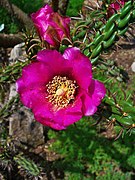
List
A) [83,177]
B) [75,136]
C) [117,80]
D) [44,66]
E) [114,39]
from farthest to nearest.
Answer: [117,80], [75,136], [83,177], [114,39], [44,66]

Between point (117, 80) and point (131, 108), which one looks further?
point (117, 80)

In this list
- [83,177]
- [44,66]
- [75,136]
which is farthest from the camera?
[75,136]

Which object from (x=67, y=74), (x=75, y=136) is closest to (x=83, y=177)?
(x=75, y=136)

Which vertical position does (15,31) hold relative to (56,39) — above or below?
below

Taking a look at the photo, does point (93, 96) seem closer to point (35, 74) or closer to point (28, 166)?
point (35, 74)

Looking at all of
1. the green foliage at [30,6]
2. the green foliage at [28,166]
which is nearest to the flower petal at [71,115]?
the green foliage at [28,166]

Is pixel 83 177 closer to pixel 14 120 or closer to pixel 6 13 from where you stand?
pixel 14 120

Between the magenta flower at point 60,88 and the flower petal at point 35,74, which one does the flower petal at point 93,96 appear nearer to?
the magenta flower at point 60,88
